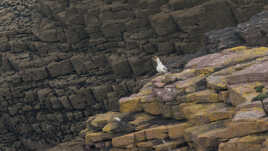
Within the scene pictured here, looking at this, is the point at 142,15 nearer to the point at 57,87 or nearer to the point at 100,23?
the point at 100,23

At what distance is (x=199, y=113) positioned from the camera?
51.9 feet

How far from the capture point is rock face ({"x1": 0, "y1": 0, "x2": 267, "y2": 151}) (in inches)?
1522

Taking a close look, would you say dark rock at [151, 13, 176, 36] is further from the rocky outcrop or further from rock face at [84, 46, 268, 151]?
rock face at [84, 46, 268, 151]

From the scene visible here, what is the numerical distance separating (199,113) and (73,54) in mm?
29766

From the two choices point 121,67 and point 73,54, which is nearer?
point 121,67

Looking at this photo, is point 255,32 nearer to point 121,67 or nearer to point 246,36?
point 246,36

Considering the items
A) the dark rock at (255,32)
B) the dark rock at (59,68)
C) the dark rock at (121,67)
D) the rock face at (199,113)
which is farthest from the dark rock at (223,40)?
the dark rock at (59,68)

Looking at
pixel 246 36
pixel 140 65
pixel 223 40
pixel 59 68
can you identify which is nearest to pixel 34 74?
pixel 59 68

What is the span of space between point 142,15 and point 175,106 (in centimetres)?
2270

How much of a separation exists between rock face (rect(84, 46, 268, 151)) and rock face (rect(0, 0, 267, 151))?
56.4 feet

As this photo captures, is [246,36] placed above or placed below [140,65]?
above

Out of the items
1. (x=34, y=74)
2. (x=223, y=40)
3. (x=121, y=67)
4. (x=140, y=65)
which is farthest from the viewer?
(x=34, y=74)

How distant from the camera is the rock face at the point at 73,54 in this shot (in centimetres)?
3866

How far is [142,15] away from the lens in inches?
1542
